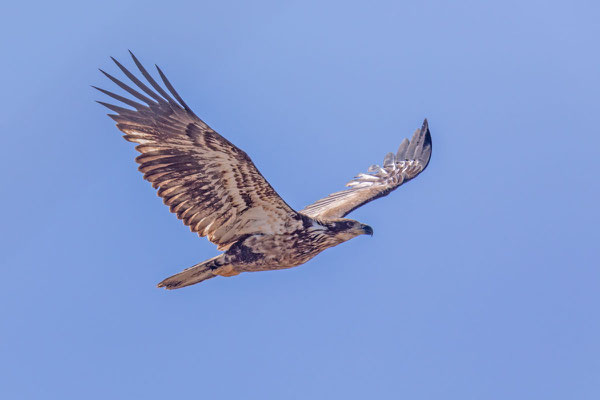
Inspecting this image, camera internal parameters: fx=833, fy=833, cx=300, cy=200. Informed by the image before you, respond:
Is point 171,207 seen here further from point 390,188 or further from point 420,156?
point 420,156

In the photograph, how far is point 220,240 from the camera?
9773mm

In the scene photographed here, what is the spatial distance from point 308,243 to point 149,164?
2.03m

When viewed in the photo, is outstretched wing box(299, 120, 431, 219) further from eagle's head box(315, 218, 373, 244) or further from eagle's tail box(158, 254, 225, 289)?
eagle's tail box(158, 254, 225, 289)

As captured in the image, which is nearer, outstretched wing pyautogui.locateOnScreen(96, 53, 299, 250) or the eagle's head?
outstretched wing pyautogui.locateOnScreen(96, 53, 299, 250)

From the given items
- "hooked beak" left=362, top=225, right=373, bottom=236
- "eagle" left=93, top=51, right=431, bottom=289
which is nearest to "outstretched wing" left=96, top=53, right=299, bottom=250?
"eagle" left=93, top=51, right=431, bottom=289

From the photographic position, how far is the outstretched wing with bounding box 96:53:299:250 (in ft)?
29.1

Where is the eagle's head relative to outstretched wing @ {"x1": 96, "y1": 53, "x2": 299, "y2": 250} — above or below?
below

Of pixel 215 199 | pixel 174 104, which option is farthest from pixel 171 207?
pixel 174 104

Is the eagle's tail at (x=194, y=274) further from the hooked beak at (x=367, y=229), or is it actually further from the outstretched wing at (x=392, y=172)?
the outstretched wing at (x=392, y=172)

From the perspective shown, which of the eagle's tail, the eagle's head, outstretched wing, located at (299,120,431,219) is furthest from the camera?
outstretched wing, located at (299,120,431,219)

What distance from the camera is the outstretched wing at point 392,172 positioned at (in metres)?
12.4

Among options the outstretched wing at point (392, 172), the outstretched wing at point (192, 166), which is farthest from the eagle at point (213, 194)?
the outstretched wing at point (392, 172)

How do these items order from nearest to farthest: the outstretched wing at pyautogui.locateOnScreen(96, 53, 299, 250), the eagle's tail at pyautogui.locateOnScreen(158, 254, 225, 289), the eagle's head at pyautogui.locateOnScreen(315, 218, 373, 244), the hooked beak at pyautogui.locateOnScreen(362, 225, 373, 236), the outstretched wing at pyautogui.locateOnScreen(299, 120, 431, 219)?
the outstretched wing at pyautogui.locateOnScreen(96, 53, 299, 250) → the eagle's tail at pyautogui.locateOnScreen(158, 254, 225, 289) → the eagle's head at pyautogui.locateOnScreen(315, 218, 373, 244) → the hooked beak at pyautogui.locateOnScreen(362, 225, 373, 236) → the outstretched wing at pyautogui.locateOnScreen(299, 120, 431, 219)

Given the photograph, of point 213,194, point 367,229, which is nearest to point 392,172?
point 367,229
